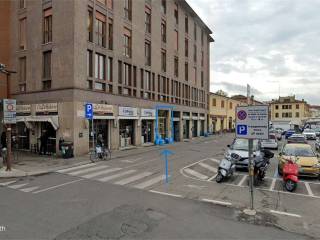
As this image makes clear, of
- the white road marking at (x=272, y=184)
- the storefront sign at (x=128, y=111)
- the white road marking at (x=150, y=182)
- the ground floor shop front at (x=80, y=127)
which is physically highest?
the storefront sign at (x=128, y=111)

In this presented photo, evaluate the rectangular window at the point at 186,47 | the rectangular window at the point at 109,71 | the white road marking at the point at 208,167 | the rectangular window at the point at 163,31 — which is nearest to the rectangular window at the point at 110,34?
the rectangular window at the point at 109,71

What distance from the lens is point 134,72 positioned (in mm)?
27562

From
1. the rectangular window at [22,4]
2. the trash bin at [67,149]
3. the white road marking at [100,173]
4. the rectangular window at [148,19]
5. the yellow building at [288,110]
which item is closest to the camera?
the white road marking at [100,173]

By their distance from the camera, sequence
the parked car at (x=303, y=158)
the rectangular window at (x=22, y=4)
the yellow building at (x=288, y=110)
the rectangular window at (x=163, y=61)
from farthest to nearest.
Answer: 1. the yellow building at (x=288, y=110)
2. the rectangular window at (x=163, y=61)
3. the rectangular window at (x=22, y=4)
4. the parked car at (x=303, y=158)

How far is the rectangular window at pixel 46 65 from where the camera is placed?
21.8 metres

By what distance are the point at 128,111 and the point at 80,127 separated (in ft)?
20.9

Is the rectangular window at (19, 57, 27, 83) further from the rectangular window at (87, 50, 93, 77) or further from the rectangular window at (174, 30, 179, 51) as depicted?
the rectangular window at (174, 30, 179, 51)

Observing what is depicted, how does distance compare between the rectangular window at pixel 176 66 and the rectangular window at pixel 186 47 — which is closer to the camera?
the rectangular window at pixel 176 66

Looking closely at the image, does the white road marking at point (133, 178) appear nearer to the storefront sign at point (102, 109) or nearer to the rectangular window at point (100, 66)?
the storefront sign at point (102, 109)

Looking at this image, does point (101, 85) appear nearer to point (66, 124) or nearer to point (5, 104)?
point (66, 124)

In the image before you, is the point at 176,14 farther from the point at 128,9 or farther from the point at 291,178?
the point at 291,178

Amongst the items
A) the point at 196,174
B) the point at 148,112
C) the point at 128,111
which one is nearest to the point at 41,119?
the point at 128,111

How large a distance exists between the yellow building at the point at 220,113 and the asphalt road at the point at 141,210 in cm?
4217

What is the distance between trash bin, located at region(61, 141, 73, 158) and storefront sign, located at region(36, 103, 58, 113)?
299 cm
